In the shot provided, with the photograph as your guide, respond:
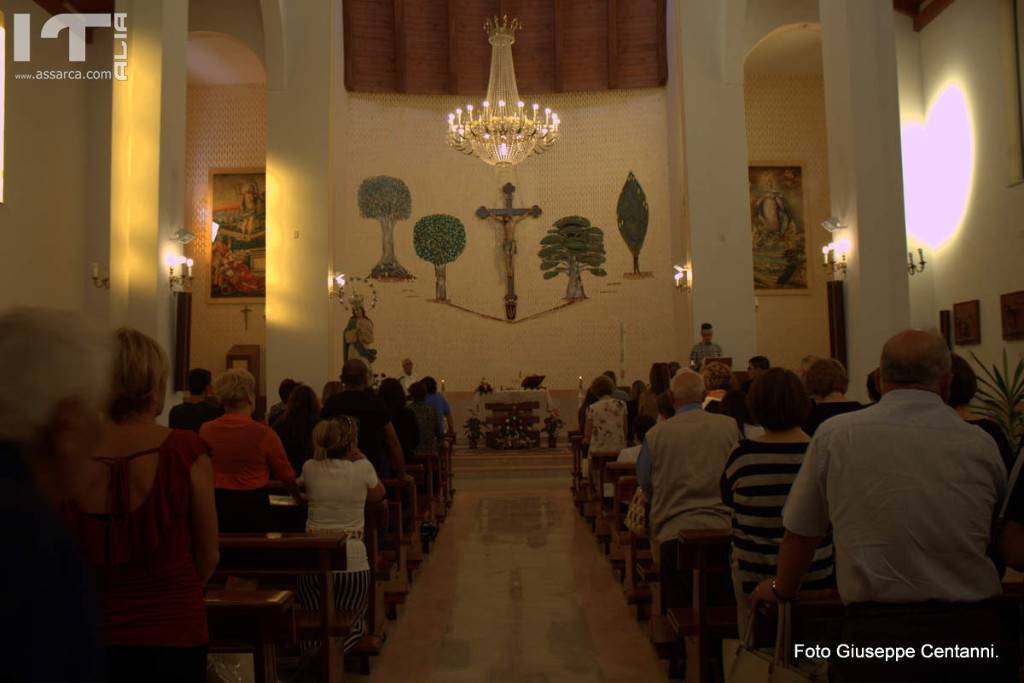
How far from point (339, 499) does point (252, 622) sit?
1404 mm

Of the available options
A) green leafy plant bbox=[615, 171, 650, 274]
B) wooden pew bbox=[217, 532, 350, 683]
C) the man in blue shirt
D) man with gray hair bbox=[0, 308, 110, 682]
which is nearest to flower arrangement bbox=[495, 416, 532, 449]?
the man in blue shirt

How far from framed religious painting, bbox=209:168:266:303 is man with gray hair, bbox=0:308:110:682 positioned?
16013 millimetres

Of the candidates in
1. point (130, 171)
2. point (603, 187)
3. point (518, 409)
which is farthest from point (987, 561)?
point (603, 187)

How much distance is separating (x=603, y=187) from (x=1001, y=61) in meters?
7.06

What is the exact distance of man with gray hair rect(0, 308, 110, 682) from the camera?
1.04 metres

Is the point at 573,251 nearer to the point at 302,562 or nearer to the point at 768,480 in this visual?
the point at 302,562

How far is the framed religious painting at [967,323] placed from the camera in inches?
470

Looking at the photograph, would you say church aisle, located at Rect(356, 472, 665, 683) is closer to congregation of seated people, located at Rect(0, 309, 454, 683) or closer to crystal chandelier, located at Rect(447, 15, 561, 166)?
congregation of seated people, located at Rect(0, 309, 454, 683)

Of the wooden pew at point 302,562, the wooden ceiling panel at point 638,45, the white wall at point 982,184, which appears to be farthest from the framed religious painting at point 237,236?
the wooden pew at point 302,562

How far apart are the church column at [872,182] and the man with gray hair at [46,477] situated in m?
9.02

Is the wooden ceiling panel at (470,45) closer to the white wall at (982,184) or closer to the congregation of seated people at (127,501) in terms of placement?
the white wall at (982,184)

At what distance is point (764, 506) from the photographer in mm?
3174

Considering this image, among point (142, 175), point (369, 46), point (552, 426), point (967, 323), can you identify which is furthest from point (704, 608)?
point (369, 46)

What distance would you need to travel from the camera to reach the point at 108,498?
7.07 ft
